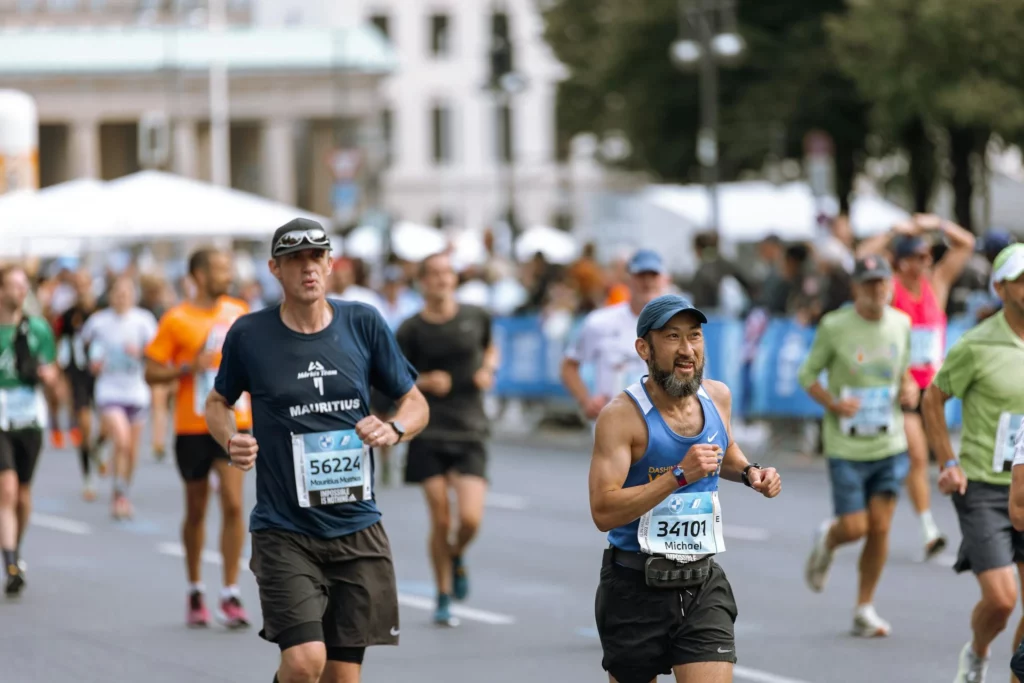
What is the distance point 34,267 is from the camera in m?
23.8

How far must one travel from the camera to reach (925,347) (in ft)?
42.4

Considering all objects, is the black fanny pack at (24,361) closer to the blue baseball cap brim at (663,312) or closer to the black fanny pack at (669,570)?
the black fanny pack at (669,570)

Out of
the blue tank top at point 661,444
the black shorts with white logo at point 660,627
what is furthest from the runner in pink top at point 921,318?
the black shorts with white logo at point 660,627

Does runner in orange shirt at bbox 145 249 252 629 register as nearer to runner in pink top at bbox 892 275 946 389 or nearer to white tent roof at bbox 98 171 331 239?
runner in pink top at bbox 892 275 946 389

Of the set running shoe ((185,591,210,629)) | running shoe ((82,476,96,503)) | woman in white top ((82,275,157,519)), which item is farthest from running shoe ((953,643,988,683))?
running shoe ((82,476,96,503))

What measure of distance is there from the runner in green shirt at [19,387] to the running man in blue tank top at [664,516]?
6.56 meters

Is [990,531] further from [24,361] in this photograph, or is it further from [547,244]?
[547,244]

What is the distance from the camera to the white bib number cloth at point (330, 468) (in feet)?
23.5

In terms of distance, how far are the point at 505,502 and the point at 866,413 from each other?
7.18m

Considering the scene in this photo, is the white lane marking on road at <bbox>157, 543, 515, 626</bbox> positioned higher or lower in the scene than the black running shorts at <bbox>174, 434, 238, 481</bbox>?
lower

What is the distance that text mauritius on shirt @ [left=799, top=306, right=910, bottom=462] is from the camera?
10383 mm

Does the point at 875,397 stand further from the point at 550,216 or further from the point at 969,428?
the point at 550,216

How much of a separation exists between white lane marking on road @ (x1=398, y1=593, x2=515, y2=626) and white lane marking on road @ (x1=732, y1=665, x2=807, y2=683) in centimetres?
187

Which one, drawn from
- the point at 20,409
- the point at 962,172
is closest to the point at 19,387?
the point at 20,409
